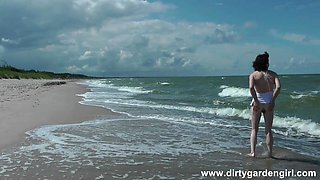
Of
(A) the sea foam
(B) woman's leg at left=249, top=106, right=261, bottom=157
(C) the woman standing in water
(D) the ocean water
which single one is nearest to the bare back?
(C) the woman standing in water

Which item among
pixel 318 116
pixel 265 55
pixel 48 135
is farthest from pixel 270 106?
pixel 318 116

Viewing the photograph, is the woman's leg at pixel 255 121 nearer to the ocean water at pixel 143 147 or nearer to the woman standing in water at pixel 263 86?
the woman standing in water at pixel 263 86

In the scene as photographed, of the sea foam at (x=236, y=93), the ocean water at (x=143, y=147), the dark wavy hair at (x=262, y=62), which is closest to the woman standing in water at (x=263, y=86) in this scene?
the dark wavy hair at (x=262, y=62)

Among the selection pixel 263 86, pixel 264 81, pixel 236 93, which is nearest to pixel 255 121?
pixel 263 86

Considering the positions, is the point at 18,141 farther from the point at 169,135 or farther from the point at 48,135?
the point at 169,135

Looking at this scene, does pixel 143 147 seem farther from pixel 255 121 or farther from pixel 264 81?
pixel 264 81

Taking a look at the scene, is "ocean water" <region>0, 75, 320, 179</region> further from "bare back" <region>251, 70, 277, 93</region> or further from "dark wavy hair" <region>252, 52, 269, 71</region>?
"dark wavy hair" <region>252, 52, 269, 71</region>

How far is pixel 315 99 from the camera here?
75.0 feet

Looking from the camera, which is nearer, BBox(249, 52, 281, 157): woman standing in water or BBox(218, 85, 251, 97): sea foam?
BBox(249, 52, 281, 157): woman standing in water

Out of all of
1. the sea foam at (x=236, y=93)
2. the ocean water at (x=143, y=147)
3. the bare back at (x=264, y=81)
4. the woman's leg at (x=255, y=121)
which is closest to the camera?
the ocean water at (x=143, y=147)

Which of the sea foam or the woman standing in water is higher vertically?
the woman standing in water

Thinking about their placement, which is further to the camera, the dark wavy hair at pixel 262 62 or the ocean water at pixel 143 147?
the dark wavy hair at pixel 262 62

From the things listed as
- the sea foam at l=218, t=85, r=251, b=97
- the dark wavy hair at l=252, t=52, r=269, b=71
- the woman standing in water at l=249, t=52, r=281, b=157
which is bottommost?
the sea foam at l=218, t=85, r=251, b=97

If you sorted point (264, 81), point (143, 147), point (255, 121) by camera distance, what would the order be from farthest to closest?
point (143, 147) → point (255, 121) → point (264, 81)
